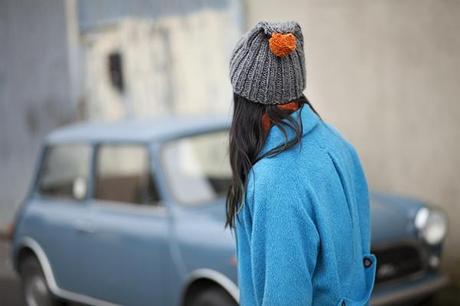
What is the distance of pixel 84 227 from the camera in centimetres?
533

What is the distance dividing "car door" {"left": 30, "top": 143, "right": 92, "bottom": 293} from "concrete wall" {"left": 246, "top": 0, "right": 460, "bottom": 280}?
2672mm

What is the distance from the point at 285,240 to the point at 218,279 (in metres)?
2.45

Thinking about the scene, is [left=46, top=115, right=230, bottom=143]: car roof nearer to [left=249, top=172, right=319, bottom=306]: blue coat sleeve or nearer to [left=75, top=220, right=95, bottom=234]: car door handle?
[left=75, top=220, right=95, bottom=234]: car door handle

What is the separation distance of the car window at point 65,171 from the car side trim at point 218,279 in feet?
4.71

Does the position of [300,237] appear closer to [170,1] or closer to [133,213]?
[133,213]

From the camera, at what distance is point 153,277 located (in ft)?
15.5

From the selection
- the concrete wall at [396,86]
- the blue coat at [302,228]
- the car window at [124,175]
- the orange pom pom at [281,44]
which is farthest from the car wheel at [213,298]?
the concrete wall at [396,86]

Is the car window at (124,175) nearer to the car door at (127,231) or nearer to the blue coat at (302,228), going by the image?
the car door at (127,231)

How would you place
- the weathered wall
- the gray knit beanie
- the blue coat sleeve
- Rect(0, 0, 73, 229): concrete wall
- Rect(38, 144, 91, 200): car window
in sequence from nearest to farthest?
1. the blue coat sleeve
2. the gray knit beanie
3. Rect(38, 144, 91, 200): car window
4. the weathered wall
5. Rect(0, 0, 73, 229): concrete wall

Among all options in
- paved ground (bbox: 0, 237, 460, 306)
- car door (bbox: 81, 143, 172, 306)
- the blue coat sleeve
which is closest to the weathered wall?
paved ground (bbox: 0, 237, 460, 306)

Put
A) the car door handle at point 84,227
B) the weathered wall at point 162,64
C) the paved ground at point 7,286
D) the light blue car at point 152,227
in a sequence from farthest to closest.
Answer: the weathered wall at point 162,64 → the paved ground at point 7,286 → the car door handle at point 84,227 → the light blue car at point 152,227

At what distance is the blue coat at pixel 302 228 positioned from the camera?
6.15ft

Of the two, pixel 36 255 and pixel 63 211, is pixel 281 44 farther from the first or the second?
pixel 36 255

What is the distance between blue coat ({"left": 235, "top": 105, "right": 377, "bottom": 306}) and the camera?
6.15ft
